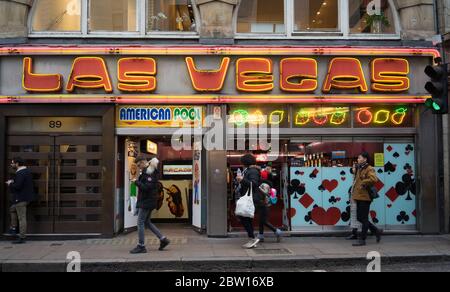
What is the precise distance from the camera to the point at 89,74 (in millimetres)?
11984

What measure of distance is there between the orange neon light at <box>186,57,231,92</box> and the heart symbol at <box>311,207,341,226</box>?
143 inches

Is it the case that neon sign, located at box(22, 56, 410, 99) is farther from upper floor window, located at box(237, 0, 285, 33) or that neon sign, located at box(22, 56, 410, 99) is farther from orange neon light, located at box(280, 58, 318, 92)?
upper floor window, located at box(237, 0, 285, 33)

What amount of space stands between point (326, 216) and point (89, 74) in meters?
6.27

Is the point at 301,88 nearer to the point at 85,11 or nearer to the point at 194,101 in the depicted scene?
the point at 194,101

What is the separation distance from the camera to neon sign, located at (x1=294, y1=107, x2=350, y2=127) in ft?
40.9

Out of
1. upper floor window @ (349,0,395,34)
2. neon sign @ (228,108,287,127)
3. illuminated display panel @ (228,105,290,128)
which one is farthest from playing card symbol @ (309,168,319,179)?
upper floor window @ (349,0,395,34)

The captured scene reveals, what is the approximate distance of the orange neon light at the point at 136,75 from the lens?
1201 centimetres

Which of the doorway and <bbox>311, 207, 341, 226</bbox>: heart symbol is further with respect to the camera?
<bbox>311, 207, 341, 226</bbox>: heart symbol

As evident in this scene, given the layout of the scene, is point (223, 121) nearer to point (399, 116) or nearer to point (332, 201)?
point (332, 201)

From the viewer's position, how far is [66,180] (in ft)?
39.6

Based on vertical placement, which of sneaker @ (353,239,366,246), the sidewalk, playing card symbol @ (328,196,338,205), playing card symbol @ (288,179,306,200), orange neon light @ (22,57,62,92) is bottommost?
the sidewalk

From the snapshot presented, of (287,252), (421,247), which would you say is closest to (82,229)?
(287,252)

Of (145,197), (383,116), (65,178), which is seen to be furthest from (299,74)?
(65,178)

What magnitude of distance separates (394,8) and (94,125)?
7638 mm
